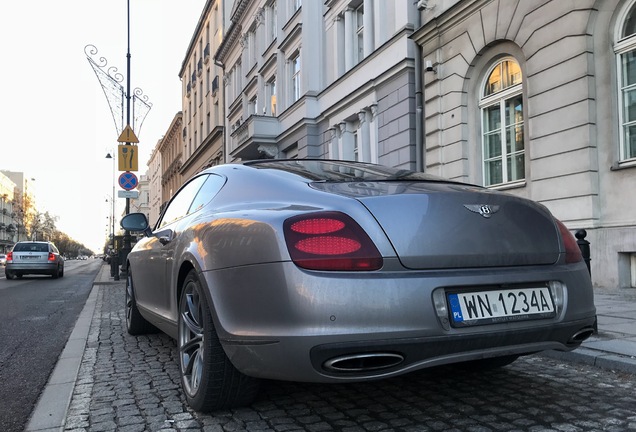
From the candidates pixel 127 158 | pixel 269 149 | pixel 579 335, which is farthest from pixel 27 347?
pixel 269 149

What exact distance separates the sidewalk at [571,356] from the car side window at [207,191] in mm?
1470

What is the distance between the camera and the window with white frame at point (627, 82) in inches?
320

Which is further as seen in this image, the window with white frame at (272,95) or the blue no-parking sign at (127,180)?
the window with white frame at (272,95)

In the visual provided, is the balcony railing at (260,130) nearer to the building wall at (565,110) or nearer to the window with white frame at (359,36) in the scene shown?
Result: the window with white frame at (359,36)

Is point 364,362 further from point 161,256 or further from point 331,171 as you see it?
point 161,256

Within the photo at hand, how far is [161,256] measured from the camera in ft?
13.4

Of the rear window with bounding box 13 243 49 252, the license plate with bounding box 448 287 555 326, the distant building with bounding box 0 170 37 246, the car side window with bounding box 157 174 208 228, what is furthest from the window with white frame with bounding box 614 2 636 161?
the distant building with bounding box 0 170 37 246

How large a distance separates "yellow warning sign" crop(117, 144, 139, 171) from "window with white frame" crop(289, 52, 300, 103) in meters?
7.20

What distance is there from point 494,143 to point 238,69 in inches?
893

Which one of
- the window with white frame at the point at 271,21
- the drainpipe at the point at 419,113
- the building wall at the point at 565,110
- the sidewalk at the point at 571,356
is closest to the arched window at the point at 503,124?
the building wall at the point at 565,110

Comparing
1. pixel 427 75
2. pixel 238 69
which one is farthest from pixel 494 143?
pixel 238 69

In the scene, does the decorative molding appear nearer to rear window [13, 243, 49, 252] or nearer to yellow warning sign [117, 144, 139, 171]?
yellow warning sign [117, 144, 139, 171]

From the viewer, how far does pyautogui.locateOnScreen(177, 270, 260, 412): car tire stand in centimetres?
281

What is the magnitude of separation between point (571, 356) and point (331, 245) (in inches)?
107
